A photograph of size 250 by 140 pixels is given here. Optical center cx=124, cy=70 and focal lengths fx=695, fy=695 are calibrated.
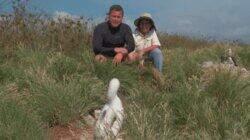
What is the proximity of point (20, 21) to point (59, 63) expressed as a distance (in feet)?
11.0

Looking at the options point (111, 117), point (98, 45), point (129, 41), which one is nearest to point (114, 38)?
point (129, 41)

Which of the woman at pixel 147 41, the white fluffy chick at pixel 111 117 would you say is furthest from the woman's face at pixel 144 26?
the white fluffy chick at pixel 111 117

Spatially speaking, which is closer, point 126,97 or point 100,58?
point 126,97

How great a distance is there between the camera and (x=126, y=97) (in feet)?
30.7

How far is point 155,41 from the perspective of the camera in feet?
36.9

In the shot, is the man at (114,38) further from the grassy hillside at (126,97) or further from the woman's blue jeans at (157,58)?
the woman's blue jeans at (157,58)

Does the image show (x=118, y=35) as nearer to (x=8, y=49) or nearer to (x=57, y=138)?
(x=8, y=49)

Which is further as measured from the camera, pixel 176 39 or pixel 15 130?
pixel 176 39

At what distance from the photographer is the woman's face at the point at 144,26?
A: 11195mm

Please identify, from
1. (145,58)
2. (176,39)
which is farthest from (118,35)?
(176,39)

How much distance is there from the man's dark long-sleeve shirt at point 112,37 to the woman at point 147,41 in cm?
31

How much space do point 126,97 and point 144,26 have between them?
219cm

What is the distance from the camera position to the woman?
35.9ft

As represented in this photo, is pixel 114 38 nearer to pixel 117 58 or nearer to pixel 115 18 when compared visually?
pixel 115 18
